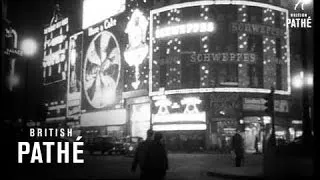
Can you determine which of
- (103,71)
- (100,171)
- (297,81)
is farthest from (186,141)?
(100,171)

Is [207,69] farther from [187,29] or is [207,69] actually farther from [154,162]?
[154,162]

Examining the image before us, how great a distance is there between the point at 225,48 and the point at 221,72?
2.55 meters

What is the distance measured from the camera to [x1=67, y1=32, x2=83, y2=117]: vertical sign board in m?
73.9

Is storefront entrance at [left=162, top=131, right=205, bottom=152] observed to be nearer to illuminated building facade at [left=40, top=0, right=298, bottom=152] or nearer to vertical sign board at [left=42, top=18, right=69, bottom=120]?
illuminated building facade at [left=40, top=0, right=298, bottom=152]

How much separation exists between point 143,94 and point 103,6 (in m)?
20.4

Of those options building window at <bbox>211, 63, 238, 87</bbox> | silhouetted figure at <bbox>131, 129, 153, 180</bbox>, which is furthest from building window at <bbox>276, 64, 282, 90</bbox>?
silhouetted figure at <bbox>131, 129, 153, 180</bbox>

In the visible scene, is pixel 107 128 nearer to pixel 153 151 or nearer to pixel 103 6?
pixel 103 6

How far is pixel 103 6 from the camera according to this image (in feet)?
225

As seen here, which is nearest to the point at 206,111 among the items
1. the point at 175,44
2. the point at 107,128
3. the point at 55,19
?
the point at 175,44

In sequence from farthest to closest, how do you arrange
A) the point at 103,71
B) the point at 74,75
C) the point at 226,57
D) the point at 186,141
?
the point at 74,75
the point at 103,71
the point at 186,141
the point at 226,57

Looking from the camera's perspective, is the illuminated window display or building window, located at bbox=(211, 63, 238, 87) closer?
building window, located at bbox=(211, 63, 238, 87)

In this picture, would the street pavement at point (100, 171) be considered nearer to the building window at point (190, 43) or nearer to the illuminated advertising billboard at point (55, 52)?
the building window at point (190, 43)

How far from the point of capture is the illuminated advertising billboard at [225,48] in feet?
155

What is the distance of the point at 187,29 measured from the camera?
48.6 m
